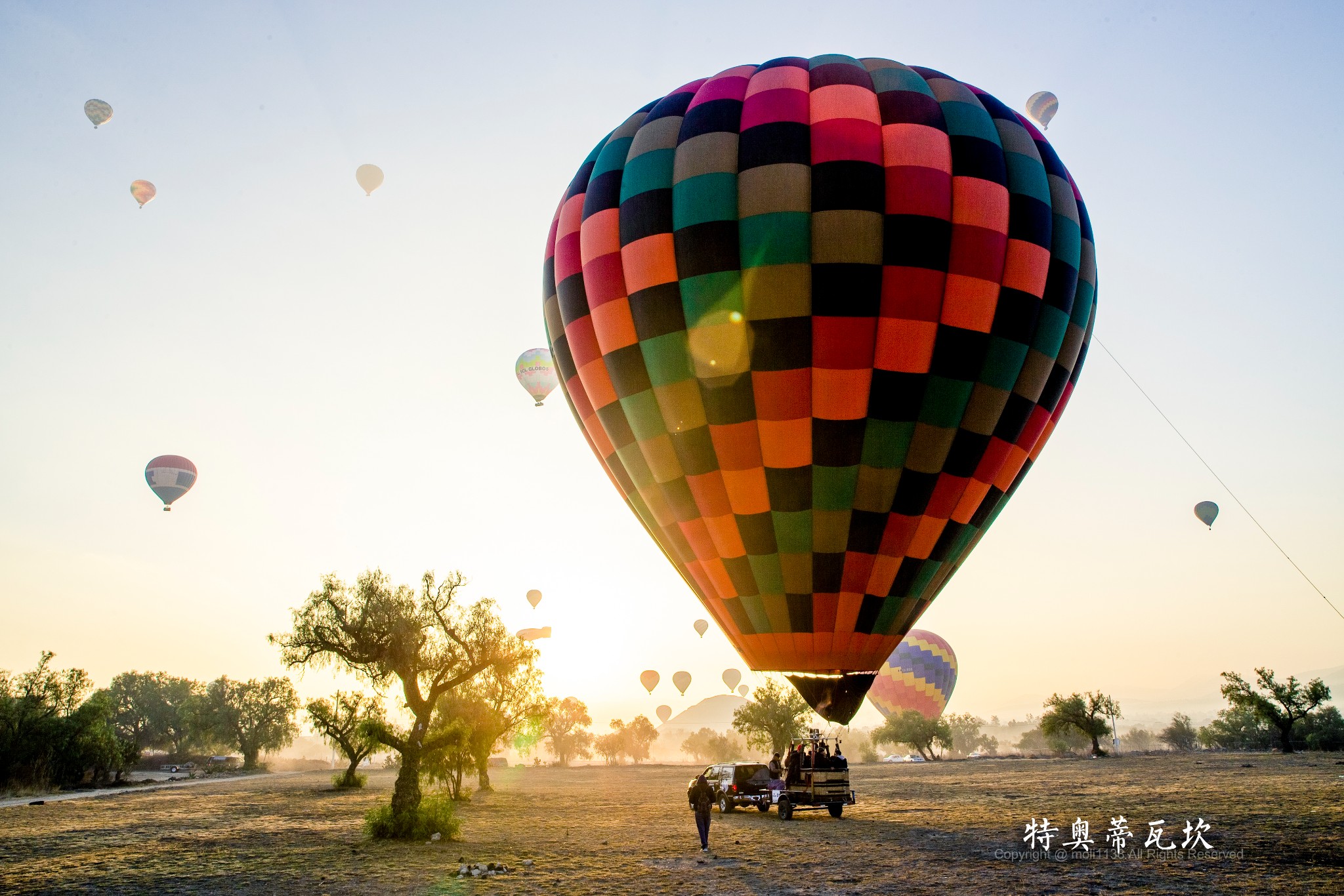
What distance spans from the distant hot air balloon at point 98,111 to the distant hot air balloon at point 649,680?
51651 mm

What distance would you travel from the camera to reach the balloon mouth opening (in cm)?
1188

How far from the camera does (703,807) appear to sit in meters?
13.3

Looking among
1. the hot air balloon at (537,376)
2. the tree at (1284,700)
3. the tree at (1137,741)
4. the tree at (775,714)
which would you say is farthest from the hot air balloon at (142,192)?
the tree at (1137,741)

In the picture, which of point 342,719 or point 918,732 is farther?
point 918,732

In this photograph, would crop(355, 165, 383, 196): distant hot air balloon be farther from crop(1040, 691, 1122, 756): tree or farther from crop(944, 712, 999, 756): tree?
crop(944, 712, 999, 756): tree

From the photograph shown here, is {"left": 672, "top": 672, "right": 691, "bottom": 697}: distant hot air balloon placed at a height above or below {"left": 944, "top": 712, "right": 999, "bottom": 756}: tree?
above

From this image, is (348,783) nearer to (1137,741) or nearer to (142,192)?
(142,192)

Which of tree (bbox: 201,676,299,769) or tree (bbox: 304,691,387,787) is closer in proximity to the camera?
tree (bbox: 304,691,387,787)

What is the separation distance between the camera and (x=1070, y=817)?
49.0 ft

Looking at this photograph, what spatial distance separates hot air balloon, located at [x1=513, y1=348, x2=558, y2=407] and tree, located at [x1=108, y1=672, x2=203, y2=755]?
77.8 meters

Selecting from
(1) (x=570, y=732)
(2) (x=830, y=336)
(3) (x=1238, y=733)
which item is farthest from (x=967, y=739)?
(2) (x=830, y=336)

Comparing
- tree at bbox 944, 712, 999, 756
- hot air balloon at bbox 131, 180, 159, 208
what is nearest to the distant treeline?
hot air balloon at bbox 131, 180, 159, 208

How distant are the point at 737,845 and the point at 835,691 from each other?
4303 mm

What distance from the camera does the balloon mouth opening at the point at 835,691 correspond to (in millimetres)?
11883
